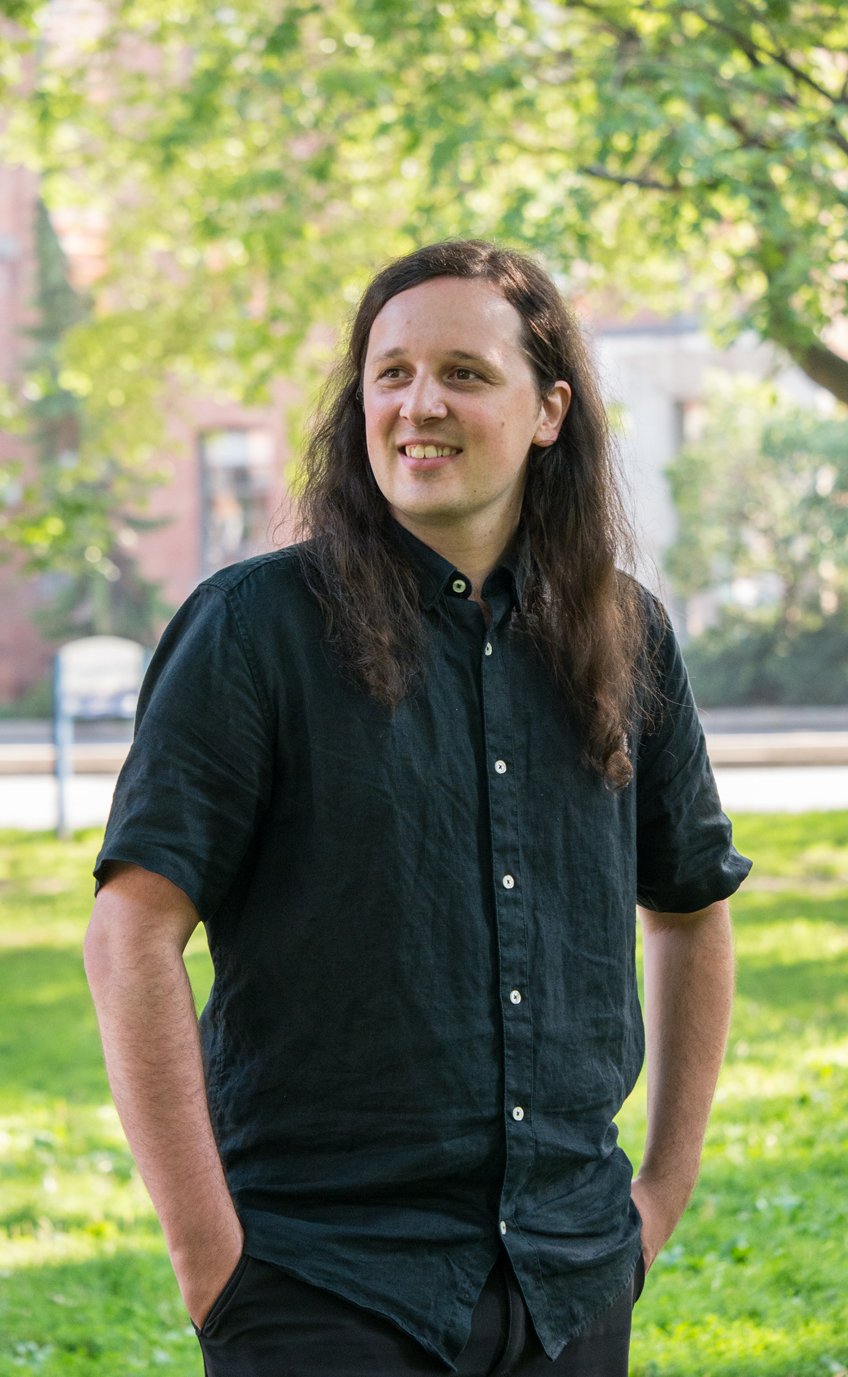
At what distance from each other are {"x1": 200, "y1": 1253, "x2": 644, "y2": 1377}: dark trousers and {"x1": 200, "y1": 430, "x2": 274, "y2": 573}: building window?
29388 mm

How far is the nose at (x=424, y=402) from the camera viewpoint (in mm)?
1995

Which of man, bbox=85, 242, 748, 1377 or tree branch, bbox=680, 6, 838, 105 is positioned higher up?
tree branch, bbox=680, 6, 838, 105

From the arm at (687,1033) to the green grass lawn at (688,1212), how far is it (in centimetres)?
159

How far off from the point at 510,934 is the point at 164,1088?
0.47 meters

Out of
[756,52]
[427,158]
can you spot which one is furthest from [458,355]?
[427,158]

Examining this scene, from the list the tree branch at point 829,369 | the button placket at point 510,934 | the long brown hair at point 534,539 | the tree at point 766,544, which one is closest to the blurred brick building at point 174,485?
the tree at point 766,544

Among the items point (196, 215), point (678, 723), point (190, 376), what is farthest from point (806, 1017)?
point (190, 376)

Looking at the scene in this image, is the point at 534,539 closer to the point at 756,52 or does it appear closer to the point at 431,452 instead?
the point at 431,452

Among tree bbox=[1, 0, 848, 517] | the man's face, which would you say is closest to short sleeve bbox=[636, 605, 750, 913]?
the man's face

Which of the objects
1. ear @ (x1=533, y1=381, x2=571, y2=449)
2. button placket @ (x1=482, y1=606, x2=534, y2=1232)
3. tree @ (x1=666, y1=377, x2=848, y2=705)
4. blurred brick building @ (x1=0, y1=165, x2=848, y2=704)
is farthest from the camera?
blurred brick building @ (x1=0, y1=165, x2=848, y2=704)

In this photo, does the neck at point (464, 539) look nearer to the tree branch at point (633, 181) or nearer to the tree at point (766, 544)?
the tree branch at point (633, 181)

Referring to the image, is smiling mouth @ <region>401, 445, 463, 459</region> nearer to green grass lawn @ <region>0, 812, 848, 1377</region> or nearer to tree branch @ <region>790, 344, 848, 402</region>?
green grass lawn @ <region>0, 812, 848, 1377</region>

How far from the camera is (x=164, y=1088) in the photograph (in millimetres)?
1787

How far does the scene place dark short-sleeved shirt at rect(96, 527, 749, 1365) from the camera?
179 cm
